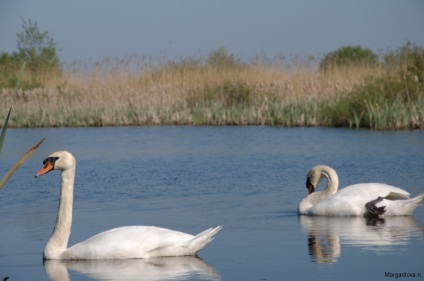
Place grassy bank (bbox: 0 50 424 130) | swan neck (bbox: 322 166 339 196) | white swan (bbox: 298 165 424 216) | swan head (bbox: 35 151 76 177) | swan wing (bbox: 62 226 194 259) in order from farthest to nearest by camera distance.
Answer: grassy bank (bbox: 0 50 424 130), swan neck (bbox: 322 166 339 196), white swan (bbox: 298 165 424 216), swan head (bbox: 35 151 76 177), swan wing (bbox: 62 226 194 259)

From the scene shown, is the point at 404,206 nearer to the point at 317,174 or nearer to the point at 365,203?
the point at 365,203

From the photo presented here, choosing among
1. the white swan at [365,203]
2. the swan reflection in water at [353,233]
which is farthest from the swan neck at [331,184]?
the swan reflection in water at [353,233]

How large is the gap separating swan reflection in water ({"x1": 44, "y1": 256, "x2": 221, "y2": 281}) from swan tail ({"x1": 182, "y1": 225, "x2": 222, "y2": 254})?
0.10 meters

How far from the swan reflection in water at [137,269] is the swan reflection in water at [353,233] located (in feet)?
3.10

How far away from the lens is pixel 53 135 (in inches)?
901

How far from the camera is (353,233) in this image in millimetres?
8984

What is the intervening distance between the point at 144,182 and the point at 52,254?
19.7ft

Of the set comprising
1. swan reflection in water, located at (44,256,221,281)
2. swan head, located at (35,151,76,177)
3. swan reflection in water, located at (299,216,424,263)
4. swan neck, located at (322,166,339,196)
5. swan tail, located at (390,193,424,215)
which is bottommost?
swan reflection in water, located at (299,216,424,263)

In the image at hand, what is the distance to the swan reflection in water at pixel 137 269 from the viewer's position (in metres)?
7.00

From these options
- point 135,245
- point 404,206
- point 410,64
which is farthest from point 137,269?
point 410,64

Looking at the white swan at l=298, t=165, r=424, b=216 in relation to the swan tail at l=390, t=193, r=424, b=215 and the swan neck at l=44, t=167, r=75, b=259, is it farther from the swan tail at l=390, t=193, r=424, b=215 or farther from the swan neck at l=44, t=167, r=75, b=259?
the swan neck at l=44, t=167, r=75, b=259

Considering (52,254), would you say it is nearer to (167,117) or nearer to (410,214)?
(410,214)

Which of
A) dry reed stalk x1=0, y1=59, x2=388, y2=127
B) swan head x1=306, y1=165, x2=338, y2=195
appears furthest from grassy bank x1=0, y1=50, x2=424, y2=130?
swan head x1=306, y1=165, x2=338, y2=195

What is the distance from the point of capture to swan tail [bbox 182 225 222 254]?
7.52m
